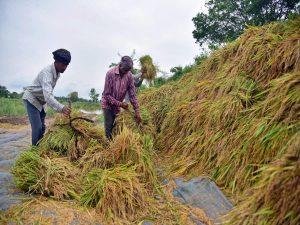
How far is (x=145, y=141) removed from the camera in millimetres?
4820

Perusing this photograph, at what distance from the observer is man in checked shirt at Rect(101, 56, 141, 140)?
5109 millimetres

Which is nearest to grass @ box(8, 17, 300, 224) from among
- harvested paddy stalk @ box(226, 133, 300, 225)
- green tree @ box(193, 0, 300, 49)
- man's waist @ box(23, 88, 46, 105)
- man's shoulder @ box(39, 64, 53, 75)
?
harvested paddy stalk @ box(226, 133, 300, 225)

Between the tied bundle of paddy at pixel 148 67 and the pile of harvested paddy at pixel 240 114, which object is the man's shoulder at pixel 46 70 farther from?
the tied bundle of paddy at pixel 148 67

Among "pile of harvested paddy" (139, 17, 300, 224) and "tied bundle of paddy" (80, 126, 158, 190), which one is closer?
"pile of harvested paddy" (139, 17, 300, 224)

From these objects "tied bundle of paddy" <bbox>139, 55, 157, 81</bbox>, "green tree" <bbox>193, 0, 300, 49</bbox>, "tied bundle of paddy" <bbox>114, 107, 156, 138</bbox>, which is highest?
"green tree" <bbox>193, 0, 300, 49</bbox>

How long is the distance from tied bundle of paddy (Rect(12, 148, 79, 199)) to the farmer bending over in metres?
0.64

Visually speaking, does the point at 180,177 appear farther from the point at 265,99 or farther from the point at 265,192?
the point at 265,192

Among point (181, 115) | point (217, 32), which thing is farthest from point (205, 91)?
point (217, 32)

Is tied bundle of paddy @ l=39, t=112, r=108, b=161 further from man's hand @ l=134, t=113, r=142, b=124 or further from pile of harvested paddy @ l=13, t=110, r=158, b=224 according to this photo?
man's hand @ l=134, t=113, r=142, b=124

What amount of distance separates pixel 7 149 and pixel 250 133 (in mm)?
4401

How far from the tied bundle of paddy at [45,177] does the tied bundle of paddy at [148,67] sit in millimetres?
4782

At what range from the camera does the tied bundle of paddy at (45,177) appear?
12.3 ft

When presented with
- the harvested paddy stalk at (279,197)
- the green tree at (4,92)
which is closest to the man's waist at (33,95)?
the harvested paddy stalk at (279,197)

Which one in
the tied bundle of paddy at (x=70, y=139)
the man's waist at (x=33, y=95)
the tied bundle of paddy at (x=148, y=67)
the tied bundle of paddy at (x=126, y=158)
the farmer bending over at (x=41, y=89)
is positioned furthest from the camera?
the tied bundle of paddy at (x=148, y=67)
